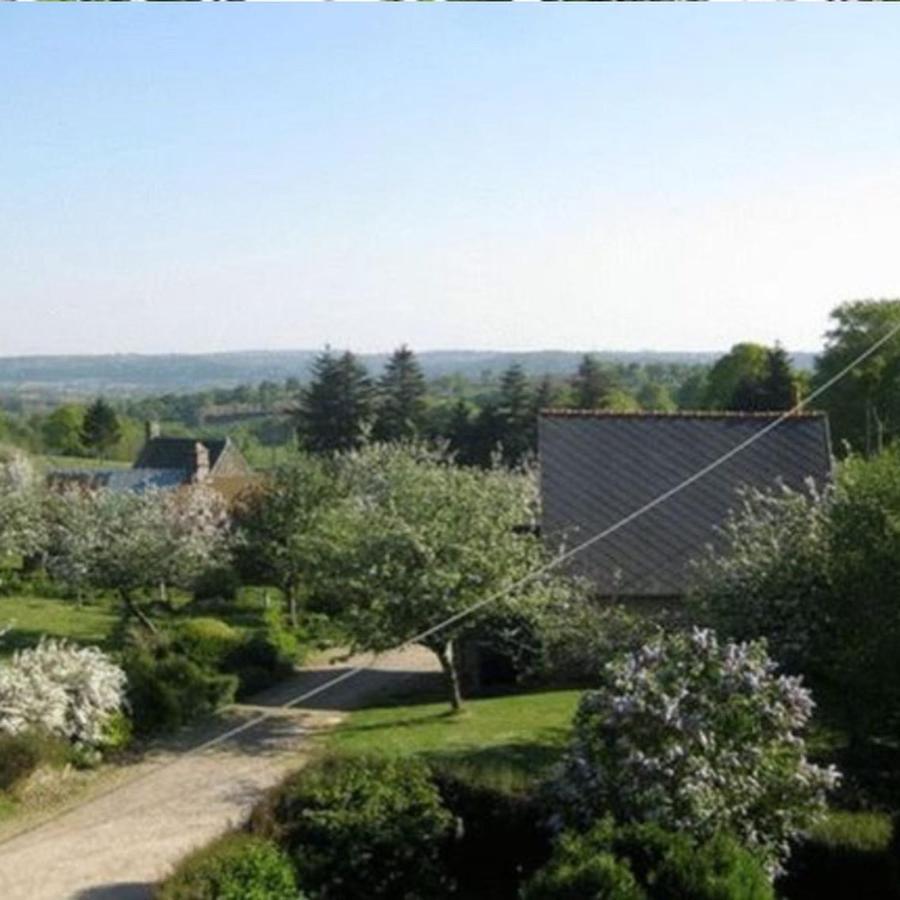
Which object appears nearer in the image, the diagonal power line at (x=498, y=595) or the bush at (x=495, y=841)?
the bush at (x=495, y=841)

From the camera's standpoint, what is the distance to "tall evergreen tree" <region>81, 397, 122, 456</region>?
77625 millimetres

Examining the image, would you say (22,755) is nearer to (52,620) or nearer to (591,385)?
(52,620)

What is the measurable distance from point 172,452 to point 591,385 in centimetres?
2021

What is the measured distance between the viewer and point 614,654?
18.4 metres

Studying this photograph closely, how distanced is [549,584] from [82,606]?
18.0m

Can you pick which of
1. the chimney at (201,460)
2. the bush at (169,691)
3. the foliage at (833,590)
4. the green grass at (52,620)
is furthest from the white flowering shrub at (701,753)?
the chimney at (201,460)

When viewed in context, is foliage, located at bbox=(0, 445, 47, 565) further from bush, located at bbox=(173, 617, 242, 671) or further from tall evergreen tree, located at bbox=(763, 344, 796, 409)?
tall evergreen tree, located at bbox=(763, 344, 796, 409)

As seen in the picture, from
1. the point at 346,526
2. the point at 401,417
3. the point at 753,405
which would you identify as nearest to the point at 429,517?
the point at 346,526

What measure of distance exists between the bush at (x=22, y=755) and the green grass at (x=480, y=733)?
12.8ft

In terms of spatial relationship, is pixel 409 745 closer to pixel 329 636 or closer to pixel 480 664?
pixel 480 664

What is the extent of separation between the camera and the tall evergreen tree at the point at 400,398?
61.8 m

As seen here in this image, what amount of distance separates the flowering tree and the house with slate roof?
15423 millimetres

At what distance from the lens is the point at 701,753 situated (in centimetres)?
1347

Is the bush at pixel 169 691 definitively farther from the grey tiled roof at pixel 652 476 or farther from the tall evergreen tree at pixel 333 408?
the tall evergreen tree at pixel 333 408
